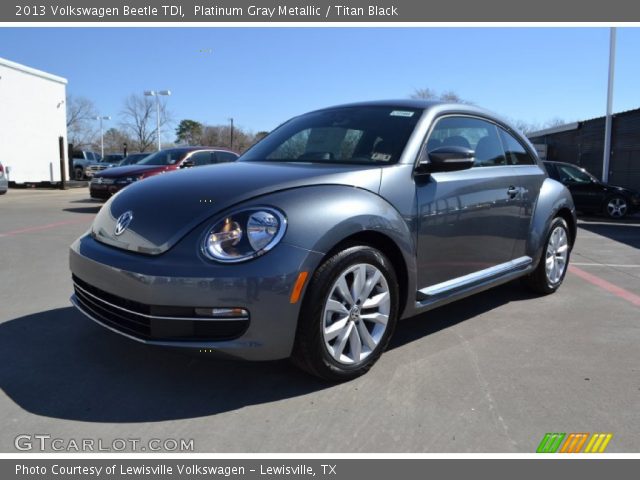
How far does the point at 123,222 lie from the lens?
119 inches

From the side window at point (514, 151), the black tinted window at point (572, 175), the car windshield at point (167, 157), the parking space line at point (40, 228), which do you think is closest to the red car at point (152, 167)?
the car windshield at point (167, 157)

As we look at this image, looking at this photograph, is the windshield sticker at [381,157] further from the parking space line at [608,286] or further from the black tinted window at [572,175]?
the black tinted window at [572,175]

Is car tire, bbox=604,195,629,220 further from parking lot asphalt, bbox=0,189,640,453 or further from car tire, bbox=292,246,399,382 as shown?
car tire, bbox=292,246,399,382

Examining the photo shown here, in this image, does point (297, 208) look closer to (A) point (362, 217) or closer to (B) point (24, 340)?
(A) point (362, 217)

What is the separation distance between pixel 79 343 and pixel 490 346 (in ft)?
9.08

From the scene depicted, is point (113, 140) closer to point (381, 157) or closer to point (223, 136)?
point (223, 136)

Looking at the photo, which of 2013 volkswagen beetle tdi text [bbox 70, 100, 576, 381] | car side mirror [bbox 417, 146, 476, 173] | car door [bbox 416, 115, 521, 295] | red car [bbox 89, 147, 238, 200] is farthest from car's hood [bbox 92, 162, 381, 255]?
red car [bbox 89, 147, 238, 200]

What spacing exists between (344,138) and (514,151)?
1688 millimetres

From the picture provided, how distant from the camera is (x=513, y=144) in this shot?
464 cm

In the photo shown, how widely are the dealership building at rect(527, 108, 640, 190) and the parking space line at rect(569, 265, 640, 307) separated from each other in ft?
40.1

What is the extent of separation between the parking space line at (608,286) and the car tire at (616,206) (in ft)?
27.1

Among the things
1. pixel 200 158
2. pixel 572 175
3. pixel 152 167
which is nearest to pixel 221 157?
pixel 200 158
